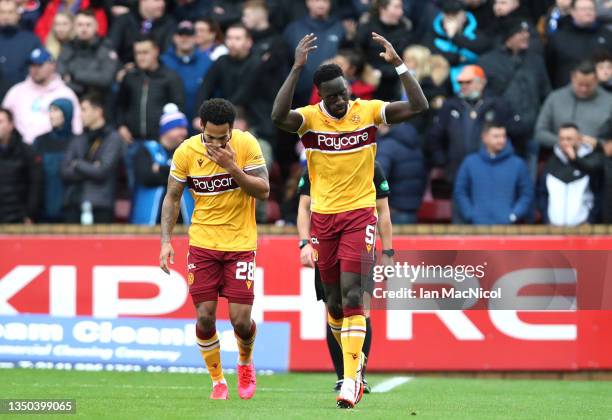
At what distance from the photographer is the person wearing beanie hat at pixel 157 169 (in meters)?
16.3

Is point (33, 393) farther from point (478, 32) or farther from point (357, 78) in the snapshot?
point (478, 32)

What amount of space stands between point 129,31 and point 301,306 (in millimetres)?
5807

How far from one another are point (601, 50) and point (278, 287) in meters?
5.12

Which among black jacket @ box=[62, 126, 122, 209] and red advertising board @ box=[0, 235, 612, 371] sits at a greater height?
black jacket @ box=[62, 126, 122, 209]

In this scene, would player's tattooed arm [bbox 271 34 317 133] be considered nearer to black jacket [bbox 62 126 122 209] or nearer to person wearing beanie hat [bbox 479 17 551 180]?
black jacket [bbox 62 126 122 209]

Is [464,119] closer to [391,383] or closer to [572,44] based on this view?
[572,44]

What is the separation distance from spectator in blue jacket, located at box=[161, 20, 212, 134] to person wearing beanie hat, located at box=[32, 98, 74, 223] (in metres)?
1.64

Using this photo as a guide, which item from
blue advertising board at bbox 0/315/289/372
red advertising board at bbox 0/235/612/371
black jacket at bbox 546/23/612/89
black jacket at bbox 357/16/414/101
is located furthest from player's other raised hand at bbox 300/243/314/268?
black jacket at bbox 546/23/612/89

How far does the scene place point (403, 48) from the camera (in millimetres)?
17516

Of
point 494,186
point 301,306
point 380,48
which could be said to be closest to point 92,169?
point 301,306

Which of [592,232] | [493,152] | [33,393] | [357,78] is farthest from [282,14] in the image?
[33,393]

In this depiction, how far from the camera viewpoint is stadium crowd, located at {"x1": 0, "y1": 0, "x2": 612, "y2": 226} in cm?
1612

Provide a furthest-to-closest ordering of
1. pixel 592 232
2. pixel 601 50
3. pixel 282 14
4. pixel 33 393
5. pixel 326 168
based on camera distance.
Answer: pixel 282 14
pixel 601 50
pixel 592 232
pixel 33 393
pixel 326 168

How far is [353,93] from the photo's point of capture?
1697 centimetres
